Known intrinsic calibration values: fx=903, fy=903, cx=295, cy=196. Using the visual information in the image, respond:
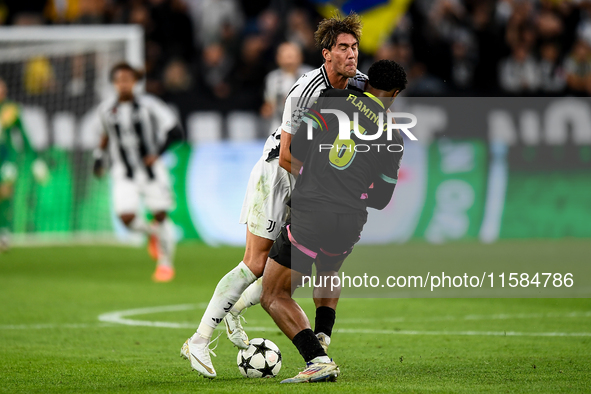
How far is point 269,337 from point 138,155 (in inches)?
219

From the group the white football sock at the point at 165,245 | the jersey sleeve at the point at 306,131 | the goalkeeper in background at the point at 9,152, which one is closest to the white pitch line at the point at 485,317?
the jersey sleeve at the point at 306,131

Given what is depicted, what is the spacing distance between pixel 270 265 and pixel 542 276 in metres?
6.49

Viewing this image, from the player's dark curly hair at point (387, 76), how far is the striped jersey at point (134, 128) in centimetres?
708

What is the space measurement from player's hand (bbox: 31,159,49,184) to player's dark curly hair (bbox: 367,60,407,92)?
1096 centimetres

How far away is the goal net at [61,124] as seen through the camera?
1544cm

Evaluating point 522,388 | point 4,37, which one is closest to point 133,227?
point 4,37

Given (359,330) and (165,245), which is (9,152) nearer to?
(165,245)

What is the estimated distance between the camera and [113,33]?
49.4 feet

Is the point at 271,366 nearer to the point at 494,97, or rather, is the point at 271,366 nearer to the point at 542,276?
the point at 542,276

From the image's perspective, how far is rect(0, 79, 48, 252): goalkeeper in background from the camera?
14.5 m

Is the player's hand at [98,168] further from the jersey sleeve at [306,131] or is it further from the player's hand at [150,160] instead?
the jersey sleeve at [306,131]

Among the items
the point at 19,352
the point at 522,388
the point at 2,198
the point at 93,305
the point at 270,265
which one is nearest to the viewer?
the point at 522,388

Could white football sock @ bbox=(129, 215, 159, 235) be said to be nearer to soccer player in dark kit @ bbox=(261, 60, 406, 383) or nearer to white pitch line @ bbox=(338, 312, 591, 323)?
white pitch line @ bbox=(338, 312, 591, 323)

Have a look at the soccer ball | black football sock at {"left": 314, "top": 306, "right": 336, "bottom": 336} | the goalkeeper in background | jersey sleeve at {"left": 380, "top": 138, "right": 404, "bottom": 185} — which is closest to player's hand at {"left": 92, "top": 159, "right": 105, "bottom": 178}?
the goalkeeper in background
